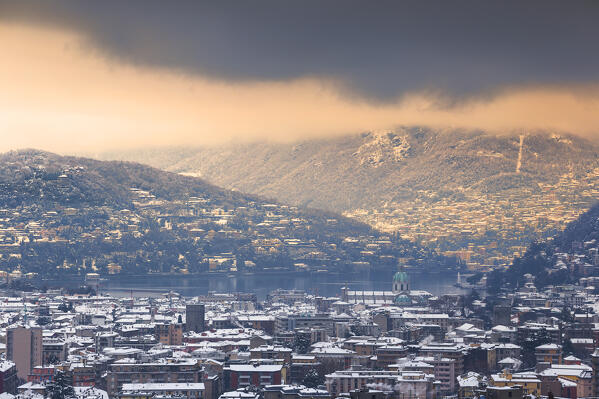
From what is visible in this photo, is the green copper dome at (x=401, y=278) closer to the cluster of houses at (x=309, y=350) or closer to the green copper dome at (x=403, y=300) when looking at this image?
the green copper dome at (x=403, y=300)

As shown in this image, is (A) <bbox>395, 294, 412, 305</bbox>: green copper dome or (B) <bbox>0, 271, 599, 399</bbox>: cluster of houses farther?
(A) <bbox>395, 294, 412, 305</bbox>: green copper dome

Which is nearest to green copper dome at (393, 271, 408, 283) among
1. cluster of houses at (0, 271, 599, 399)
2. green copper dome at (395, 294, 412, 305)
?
green copper dome at (395, 294, 412, 305)

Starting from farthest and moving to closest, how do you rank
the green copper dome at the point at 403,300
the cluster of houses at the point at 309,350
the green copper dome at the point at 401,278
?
1. the green copper dome at the point at 401,278
2. the green copper dome at the point at 403,300
3. the cluster of houses at the point at 309,350

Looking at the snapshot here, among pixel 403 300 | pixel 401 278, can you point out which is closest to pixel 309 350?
pixel 403 300

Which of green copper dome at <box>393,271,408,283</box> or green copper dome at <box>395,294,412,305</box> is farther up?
green copper dome at <box>393,271,408,283</box>

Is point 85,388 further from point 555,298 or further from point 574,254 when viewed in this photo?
point 574,254

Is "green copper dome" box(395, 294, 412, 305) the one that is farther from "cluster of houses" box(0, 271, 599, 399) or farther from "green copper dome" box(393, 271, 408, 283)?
"green copper dome" box(393, 271, 408, 283)


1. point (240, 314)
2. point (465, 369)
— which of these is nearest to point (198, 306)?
point (240, 314)

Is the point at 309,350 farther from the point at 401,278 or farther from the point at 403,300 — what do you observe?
the point at 401,278

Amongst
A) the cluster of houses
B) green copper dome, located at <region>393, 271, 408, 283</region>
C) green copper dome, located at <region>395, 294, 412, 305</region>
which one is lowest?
the cluster of houses

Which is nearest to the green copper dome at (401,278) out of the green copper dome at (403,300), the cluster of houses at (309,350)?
the green copper dome at (403,300)

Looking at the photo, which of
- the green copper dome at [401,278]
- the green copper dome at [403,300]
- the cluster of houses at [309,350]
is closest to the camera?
the cluster of houses at [309,350]

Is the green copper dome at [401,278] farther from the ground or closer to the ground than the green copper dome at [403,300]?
farther from the ground
